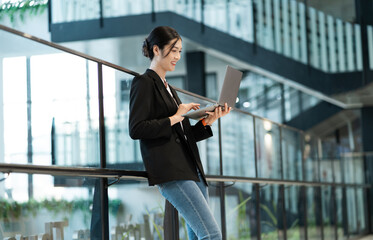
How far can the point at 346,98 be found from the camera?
11.7 meters

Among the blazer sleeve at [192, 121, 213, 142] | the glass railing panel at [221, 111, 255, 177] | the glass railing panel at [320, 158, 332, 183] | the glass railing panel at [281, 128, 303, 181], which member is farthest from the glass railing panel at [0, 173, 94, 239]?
the glass railing panel at [320, 158, 332, 183]

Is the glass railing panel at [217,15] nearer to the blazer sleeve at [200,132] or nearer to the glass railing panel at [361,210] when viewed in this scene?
the glass railing panel at [361,210]

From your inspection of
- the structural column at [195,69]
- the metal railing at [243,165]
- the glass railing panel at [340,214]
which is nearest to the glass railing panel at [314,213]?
the metal railing at [243,165]

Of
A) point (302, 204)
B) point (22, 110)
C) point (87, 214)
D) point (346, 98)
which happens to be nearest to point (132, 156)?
point (87, 214)

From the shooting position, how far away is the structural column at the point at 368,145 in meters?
12.2

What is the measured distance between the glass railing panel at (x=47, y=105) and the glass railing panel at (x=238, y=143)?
2.17 m

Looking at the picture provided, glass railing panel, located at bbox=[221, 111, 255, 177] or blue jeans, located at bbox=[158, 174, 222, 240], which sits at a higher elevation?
glass railing panel, located at bbox=[221, 111, 255, 177]

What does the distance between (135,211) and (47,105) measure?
87cm

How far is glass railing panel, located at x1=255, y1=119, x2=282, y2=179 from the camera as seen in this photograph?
219 inches

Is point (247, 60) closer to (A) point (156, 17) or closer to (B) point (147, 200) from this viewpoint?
(A) point (156, 17)

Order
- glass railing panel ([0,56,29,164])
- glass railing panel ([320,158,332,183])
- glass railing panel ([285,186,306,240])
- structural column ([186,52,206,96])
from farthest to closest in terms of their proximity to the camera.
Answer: structural column ([186,52,206,96]), glass railing panel ([320,158,332,183]), glass railing panel ([285,186,306,240]), glass railing panel ([0,56,29,164])

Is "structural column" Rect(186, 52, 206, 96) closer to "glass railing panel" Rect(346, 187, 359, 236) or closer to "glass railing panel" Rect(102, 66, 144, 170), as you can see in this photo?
"glass railing panel" Rect(346, 187, 359, 236)

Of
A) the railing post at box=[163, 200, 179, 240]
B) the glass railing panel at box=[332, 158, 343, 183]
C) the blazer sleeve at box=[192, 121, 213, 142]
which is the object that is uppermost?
the glass railing panel at box=[332, 158, 343, 183]

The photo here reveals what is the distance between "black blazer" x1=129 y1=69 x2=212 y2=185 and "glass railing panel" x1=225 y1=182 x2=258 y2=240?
1.92 m
